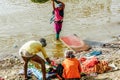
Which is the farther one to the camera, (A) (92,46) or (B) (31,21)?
(B) (31,21)

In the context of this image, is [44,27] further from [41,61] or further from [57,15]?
[41,61]

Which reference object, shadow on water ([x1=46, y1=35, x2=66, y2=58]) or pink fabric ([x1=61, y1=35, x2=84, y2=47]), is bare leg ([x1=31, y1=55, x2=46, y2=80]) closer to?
shadow on water ([x1=46, y1=35, x2=66, y2=58])

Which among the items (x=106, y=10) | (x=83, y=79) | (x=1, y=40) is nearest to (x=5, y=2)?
(x=106, y=10)

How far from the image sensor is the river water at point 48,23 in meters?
14.3

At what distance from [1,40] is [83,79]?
607 centimetres

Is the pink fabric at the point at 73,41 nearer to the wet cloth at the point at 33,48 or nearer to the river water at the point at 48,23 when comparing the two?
the river water at the point at 48,23

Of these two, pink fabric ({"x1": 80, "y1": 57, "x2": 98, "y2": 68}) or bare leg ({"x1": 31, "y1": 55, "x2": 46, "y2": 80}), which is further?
pink fabric ({"x1": 80, "y1": 57, "x2": 98, "y2": 68})

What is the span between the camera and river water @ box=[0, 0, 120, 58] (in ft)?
47.0

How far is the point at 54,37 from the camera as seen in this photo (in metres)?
14.8

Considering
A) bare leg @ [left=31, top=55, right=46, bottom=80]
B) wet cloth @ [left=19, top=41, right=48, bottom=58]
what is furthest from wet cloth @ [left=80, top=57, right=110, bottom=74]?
wet cloth @ [left=19, top=41, right=48, bottom=58]

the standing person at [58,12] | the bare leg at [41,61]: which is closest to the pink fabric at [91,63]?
the bare leg at [41,61]

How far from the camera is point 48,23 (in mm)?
17078

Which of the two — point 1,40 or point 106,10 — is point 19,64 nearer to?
point 1,40

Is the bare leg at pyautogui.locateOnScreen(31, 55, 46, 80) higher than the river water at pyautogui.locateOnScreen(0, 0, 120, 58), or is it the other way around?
the bare leg at pyautogui.locateOnScreen(31, 55, 46, 80)
